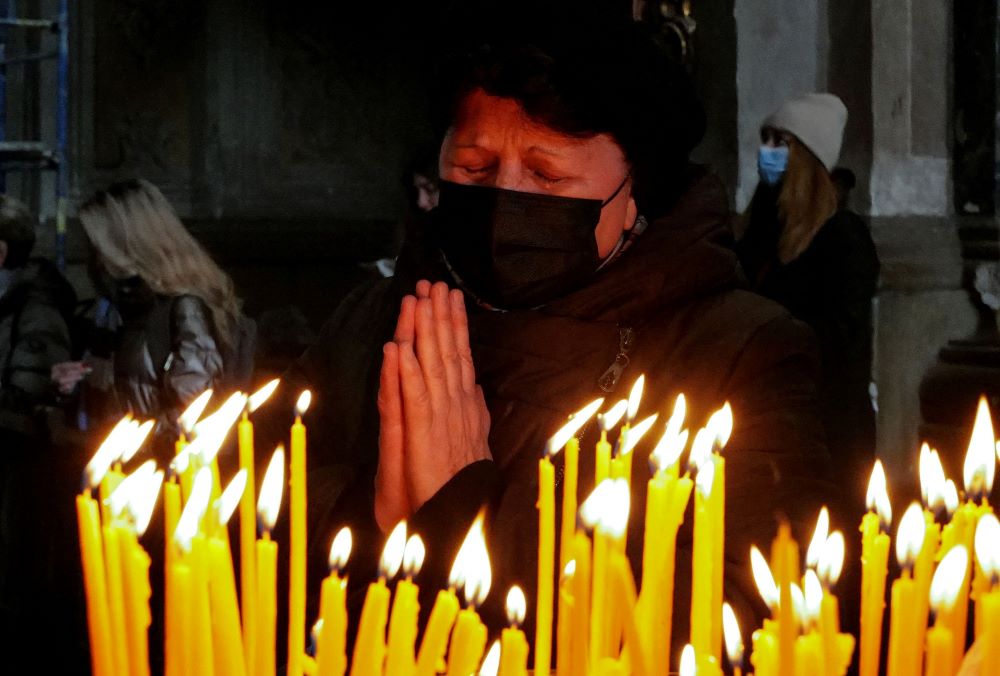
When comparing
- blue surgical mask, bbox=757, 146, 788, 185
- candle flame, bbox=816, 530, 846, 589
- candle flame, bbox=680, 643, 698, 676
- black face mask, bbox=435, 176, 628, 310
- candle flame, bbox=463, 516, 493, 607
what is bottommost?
candle flame, bbox=680, 643, 698, 676

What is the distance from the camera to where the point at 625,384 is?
7.02ft

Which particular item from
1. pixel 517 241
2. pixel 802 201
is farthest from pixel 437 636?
pixel 802 201

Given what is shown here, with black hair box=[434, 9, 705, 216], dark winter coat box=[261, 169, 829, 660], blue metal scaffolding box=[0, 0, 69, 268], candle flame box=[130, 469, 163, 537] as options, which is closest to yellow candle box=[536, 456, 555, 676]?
candle flame box=[130, 469, 163, 537]

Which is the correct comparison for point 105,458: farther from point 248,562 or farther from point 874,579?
point 874,579

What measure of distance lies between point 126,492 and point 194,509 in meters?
0.08

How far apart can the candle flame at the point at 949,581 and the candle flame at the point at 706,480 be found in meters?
0.19

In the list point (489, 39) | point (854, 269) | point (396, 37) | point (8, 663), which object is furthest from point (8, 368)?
point (396, 37)

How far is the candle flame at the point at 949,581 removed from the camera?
1.01 m

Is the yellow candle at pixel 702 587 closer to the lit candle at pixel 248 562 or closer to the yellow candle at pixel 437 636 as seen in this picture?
the yellow candle at pixel 437 636

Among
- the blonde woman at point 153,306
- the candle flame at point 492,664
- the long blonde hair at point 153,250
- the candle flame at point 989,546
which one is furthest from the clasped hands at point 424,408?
the long blonde hair at point 153,250

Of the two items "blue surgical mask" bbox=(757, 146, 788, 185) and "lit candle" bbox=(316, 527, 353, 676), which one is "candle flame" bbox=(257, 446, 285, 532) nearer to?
"lit candle" bbox=(316, 527, 353, 676)

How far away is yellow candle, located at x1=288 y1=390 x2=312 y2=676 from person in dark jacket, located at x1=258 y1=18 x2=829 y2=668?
559mm

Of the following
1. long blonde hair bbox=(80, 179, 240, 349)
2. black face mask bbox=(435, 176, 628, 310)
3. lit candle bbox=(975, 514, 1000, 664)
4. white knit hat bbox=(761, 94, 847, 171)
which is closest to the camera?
lit candle bbox=(975, 514, 1000, 664)

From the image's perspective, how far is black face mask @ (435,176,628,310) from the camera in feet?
7.20
